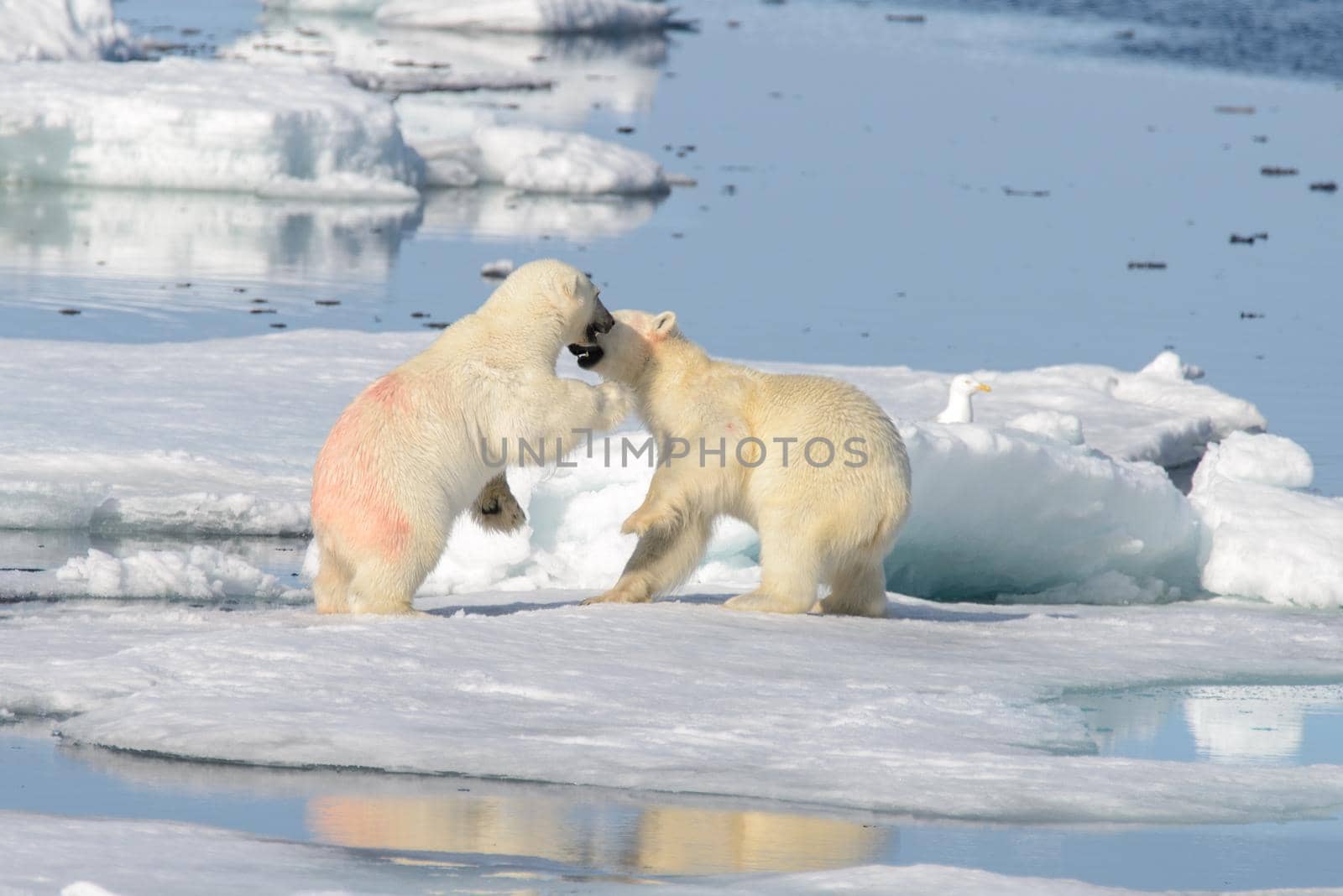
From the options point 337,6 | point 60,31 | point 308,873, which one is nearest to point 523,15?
point 337,6

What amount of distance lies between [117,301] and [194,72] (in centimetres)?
666

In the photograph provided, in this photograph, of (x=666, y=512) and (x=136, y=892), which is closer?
(x=136, y=892)

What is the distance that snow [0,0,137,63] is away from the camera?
26.1 meters

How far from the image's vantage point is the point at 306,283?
16.5m

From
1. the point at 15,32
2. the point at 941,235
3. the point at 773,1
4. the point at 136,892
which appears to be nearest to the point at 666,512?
the point at 136,892

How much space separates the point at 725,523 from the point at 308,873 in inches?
160

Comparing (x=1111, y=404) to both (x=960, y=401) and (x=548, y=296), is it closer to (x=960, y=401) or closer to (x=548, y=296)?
(x=960, y=401)

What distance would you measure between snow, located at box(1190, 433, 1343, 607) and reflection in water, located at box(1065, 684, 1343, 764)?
1.66m

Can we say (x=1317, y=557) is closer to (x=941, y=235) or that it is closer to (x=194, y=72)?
(x=941, y=235)

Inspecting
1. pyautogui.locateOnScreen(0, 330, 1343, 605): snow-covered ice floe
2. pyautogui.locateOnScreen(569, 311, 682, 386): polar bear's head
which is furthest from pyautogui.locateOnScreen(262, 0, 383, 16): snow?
pyautogui.locateOnScreen(569, 311, 682, 386): polar bear's head

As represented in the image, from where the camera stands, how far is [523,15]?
4100cm

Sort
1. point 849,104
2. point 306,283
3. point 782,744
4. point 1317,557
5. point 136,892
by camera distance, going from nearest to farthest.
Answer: point 136,892 < point 782,744 < point 1317,557 < point 306,283 < point 849,104

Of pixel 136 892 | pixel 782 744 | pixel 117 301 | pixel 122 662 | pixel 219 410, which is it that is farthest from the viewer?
pixel 117 301

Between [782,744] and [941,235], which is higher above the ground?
[782,744]
